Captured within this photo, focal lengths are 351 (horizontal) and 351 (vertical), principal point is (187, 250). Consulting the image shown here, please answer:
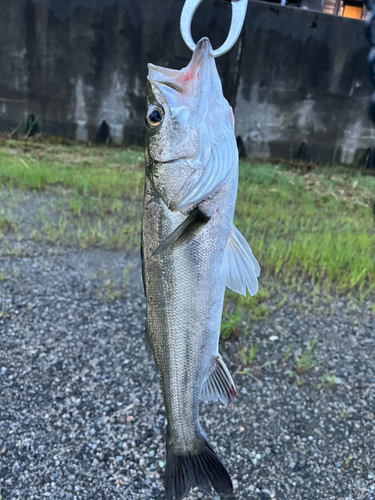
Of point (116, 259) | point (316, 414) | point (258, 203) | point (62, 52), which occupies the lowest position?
point (316, 414)

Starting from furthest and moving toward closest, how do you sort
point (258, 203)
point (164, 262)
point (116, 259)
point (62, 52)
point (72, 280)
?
point (62, 52)
point (258, 203)
point (116, 259)
point (72, 280)
point (164, 262)

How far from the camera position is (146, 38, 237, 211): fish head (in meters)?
1.15

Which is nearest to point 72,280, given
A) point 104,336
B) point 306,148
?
point 104,336

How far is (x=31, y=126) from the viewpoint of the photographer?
24.3 ft

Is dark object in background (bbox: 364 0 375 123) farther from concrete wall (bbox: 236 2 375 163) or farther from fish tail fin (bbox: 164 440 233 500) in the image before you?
concrete wall (bbox: 236 2 375 163)

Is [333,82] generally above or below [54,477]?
above

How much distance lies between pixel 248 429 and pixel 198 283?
4.99 feet

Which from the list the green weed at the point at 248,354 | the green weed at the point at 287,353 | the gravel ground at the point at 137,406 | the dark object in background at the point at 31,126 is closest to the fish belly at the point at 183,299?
the gravel ground at the point at 137,406

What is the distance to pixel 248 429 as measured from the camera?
2250 mm

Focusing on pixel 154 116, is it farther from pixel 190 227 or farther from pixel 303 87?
pixel 303 87

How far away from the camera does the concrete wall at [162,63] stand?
6848mm

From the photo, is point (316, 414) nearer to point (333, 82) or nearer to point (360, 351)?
point (360, 351)

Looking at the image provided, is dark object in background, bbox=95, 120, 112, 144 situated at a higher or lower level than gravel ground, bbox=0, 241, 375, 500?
higher

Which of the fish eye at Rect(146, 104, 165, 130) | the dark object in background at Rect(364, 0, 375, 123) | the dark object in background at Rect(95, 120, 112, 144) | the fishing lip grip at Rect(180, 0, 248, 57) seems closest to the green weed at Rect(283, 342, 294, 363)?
the dark object in background at Rect(364, 0, 375, 123)
